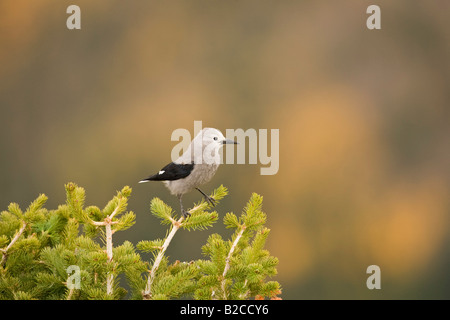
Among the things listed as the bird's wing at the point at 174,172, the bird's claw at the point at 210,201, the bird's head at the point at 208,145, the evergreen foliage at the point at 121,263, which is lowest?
the evergreen foliage at the point at 121,263

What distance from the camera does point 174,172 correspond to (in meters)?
1.42

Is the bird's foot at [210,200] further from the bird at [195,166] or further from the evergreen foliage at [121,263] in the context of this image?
the evergreen foliage at [121,263]

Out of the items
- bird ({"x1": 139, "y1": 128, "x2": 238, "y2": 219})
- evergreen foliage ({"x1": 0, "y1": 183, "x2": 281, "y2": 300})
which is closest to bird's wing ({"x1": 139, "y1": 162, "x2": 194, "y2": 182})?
bird ({"x1": 139, "y1": 128, "x2": 238, "y2": 219})

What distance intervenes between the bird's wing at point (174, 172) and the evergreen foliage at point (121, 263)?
0.49 feet

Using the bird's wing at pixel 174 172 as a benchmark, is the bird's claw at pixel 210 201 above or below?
below

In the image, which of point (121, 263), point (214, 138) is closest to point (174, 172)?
point (214, 138)

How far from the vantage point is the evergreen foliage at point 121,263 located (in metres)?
1.10

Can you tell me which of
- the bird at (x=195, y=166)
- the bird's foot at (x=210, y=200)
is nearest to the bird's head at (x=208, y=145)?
the bird at (x=195, y=166)

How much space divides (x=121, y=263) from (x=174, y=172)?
1.27 feet

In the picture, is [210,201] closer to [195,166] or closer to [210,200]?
[210,200]
